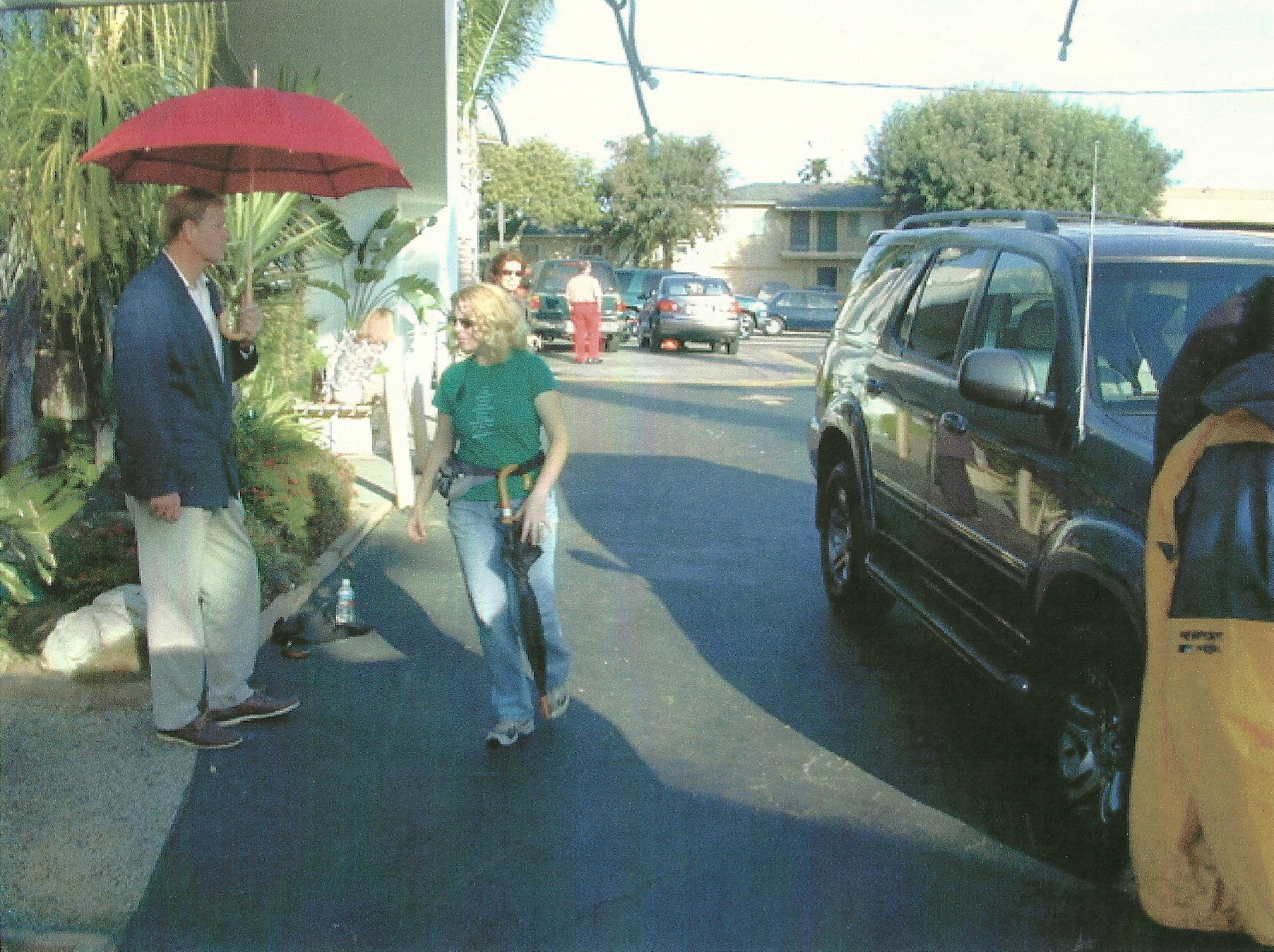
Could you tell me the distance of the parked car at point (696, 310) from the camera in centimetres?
2923

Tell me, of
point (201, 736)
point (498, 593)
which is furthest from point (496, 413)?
point (201, 736)

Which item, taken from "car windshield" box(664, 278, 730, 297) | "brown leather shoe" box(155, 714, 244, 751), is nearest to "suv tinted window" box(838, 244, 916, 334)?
"brown leather shoe" box(155, 714, 244, 751)

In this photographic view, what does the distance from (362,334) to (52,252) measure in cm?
637

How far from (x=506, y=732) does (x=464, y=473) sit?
39.0 inches

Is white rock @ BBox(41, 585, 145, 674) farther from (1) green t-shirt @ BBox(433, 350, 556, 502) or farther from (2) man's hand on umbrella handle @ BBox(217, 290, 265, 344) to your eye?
(1) green t-shirt @ BBox(433, 350, 556, 502)

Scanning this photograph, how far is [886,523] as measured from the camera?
6395 millimetres

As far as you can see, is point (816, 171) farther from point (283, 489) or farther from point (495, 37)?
point (283, 489)

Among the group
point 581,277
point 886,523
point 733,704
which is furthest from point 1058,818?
point 581,277

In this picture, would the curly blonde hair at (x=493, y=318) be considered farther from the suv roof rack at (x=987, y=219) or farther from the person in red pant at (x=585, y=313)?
the person in red pant at (x=585, y=313)

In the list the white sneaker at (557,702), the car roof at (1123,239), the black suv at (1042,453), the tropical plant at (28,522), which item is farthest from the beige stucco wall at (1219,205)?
the tropical plant at (28,522)

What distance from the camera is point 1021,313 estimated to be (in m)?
5.33

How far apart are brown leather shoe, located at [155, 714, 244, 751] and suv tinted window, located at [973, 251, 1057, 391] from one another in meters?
3.25

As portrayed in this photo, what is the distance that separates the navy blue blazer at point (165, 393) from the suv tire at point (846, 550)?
3182mm

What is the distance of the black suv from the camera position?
4105 mm
